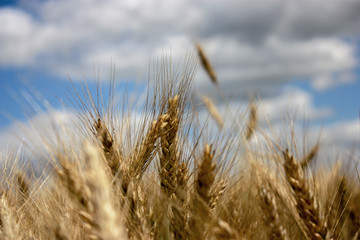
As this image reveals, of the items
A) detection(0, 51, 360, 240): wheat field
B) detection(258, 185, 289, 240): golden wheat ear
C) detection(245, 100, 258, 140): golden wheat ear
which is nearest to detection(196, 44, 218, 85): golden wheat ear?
detection(245, 100, 258, 140): golden wheat ear

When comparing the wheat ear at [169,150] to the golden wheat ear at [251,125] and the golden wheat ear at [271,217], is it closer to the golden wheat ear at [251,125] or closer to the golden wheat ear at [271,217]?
the golden wheat ear at [251,125]

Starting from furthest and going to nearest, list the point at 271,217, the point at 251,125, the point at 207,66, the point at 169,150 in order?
1. the point at 207,66
2. the point at 251,125
3. the point at 169,150
4. the point at 271,217

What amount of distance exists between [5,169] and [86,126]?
74 centimetres

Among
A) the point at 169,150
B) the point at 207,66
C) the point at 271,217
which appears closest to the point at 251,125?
the point at 169,150

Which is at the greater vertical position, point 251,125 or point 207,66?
point 207,66

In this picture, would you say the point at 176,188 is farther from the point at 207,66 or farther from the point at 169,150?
the point at 207,66

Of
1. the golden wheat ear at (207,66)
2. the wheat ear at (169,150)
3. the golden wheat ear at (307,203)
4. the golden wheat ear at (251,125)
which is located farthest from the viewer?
the golden wheat ear at (207,66)

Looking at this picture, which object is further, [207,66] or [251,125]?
[207,66]

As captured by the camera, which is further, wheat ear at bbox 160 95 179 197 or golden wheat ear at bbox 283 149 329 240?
wheat ear at bbox 160 95 179 197

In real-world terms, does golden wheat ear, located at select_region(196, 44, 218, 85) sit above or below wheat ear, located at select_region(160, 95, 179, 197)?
above

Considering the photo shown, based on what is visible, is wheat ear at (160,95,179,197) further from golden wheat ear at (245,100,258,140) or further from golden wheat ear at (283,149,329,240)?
golden wheat ear at (283,149,329,240)

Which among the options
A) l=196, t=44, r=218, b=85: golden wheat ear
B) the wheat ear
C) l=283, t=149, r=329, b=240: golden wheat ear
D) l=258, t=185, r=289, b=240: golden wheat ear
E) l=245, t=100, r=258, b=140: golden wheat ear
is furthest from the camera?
l=196, t=44, r=218, b=85: golden wheat ear

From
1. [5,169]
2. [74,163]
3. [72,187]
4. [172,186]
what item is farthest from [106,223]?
[5,169]

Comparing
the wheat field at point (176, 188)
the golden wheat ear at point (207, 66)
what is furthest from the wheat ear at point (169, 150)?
the golden wheat ear at point (207, 66)
